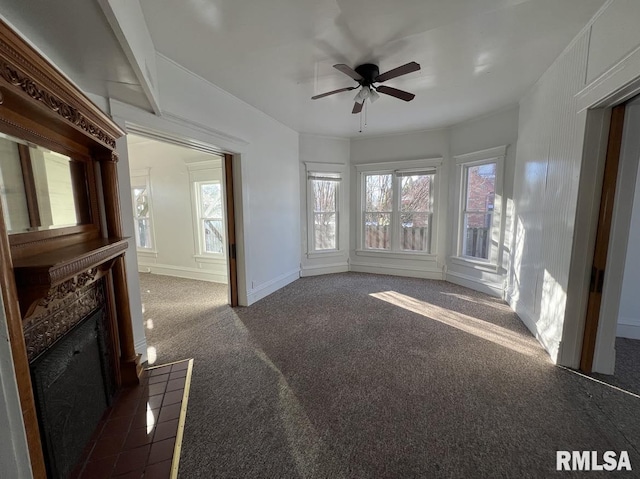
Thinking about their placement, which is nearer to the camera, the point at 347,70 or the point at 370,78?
the point at 347,70

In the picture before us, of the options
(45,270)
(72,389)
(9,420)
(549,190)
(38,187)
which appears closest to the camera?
(9,420)

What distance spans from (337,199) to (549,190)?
341 cm

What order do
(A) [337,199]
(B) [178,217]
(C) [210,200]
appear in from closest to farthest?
(C) [210,200] → (B) [178,217] → (A) [337,199]

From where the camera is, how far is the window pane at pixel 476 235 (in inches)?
165

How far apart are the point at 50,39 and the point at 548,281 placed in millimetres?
4002

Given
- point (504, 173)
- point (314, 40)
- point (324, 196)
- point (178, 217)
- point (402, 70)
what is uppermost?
point (314, 40)

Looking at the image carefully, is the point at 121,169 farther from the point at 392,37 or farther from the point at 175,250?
the point at 175,250

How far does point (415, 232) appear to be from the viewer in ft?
16.6

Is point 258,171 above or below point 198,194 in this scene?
above

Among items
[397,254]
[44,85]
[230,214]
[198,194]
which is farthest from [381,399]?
[198,194]

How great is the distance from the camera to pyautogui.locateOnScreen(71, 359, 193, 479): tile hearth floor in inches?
54.9

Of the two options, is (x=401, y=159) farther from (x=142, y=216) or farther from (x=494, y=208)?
(x=142, y=216)

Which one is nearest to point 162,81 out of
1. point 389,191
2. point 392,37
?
point 392,37

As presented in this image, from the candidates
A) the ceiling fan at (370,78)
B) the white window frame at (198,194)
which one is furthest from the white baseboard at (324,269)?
the ceiling fan at (370,78)
